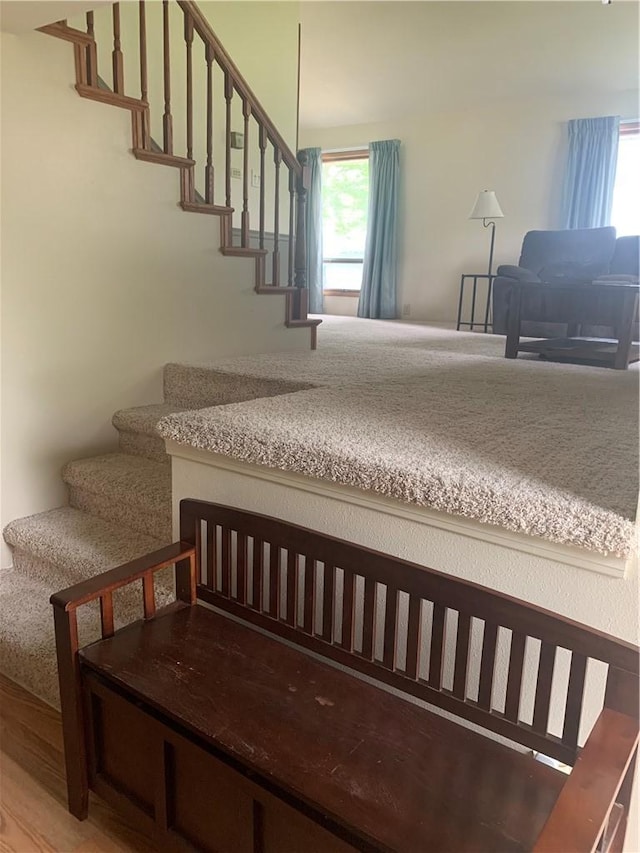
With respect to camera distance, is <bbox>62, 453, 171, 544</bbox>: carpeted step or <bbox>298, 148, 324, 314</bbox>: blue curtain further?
<bbox>298, 148, 324, 314</bbox>: blue curtain

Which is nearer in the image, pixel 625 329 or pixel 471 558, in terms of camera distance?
pixel 471 558

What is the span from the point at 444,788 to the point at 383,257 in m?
6.58

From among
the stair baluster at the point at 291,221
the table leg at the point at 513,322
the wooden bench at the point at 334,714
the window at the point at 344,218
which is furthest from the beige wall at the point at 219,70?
the window at the point at 344,218

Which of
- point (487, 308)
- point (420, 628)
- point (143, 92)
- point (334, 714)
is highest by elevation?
point (143, 92)

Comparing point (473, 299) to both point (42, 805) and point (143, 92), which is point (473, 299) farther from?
point (42, 805)

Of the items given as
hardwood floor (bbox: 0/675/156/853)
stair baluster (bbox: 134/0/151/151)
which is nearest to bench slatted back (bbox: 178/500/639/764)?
hardwood floor (bbox: 0/675/156/853)

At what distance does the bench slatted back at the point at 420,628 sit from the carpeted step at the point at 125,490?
1.81 feet

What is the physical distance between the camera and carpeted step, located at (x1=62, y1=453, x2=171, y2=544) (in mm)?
2016

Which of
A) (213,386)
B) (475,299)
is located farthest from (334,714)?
(475,299)

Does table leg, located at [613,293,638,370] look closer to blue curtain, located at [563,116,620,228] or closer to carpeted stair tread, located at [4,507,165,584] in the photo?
carpeted stair tread, located at [4,507,165,584]

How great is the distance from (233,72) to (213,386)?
4.74ft

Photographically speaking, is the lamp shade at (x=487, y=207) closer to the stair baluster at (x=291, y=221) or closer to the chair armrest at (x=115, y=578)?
the stair baluster at (x=291, y=221)

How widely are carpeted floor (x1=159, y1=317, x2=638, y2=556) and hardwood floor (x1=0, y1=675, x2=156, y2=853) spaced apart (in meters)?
0.82

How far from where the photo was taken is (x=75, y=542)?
2.02 metres
